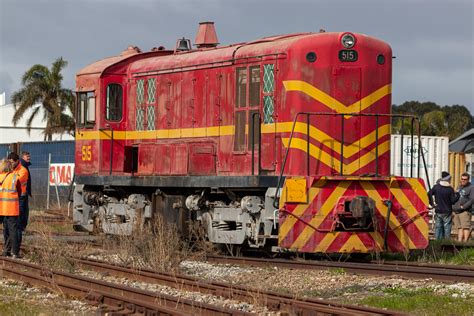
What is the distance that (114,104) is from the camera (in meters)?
19.0

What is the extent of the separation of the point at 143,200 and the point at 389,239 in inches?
219

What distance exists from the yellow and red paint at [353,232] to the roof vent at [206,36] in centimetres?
505

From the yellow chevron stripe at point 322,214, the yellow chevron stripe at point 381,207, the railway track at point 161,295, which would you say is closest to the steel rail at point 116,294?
the railway track at point 161,295

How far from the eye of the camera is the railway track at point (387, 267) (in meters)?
12.5

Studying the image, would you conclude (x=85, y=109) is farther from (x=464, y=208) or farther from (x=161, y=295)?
(x=161, y=295)

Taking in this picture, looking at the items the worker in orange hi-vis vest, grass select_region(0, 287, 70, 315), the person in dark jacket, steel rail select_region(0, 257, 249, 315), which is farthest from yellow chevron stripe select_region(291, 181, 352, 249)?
the person in dark jacket

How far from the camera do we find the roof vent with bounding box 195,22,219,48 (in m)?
18.2

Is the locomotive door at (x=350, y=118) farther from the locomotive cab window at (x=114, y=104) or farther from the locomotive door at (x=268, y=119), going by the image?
the locomotive cab window at (x=114, y=104)

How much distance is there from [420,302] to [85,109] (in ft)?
35.6

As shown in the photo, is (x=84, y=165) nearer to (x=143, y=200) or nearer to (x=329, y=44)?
(x=143, y=200)

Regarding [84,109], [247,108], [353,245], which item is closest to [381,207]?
[353,245]

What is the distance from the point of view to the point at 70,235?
21.8 m

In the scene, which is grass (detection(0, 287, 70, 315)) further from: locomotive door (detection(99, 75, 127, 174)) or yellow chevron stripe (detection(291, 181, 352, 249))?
locomotive door (detection(99, 75, 127, 174))

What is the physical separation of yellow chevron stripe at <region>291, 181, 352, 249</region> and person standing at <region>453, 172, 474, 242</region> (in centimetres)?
619
